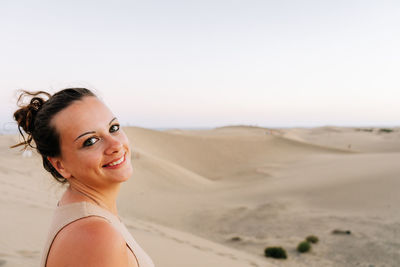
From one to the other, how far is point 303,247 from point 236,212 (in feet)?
12.7

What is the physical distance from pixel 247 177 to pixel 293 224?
932 cm

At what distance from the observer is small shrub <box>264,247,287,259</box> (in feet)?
21.8

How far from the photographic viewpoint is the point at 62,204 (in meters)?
1.39

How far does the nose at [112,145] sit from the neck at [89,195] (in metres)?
0.19

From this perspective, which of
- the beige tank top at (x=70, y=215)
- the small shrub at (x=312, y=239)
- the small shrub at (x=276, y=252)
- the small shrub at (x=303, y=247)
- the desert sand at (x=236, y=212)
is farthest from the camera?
the small shrub at (x=312, y=239)

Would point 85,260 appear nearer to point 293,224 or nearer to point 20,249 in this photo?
point 20,249

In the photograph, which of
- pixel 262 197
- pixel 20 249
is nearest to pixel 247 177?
pixel 262 197

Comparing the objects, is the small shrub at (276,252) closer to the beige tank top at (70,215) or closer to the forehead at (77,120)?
the beige tank top at (70,215)

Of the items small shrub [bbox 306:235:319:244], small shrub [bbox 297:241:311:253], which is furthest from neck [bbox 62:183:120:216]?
small shrub [bbox 306:235:319:244]

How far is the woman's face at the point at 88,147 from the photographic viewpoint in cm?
142

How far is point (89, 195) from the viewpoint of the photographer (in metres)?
1.42

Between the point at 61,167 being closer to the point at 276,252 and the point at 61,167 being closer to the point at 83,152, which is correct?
the point at 83,152

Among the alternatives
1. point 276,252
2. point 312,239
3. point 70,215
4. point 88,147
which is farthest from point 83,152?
point 312,239

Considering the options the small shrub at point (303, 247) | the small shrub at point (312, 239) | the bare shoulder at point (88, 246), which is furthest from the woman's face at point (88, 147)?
the small shrub at point (312, 239)
